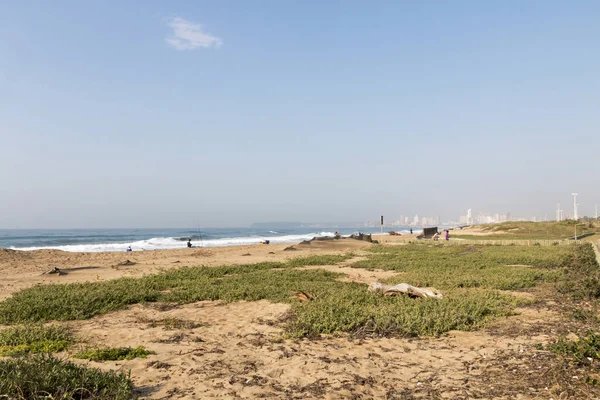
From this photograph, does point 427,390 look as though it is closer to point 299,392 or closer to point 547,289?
point 299,392

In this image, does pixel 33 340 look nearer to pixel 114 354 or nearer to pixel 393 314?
pixel 114 354

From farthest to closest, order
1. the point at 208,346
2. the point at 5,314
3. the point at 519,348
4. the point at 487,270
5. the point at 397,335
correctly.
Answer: the point at 487,270
the point at 5,314
the point at 397,335
the point at 208,346
the point at 519,348

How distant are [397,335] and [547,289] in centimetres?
746

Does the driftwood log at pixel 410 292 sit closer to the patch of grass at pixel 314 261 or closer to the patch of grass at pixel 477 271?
the patch of grass at pixel 477 271

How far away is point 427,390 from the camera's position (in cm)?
527

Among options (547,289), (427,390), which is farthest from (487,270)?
(427,390)

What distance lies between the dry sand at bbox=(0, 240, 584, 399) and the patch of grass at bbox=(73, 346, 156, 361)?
18cm

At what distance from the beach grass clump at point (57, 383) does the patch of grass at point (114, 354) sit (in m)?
1.32

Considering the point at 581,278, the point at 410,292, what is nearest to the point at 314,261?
the point at 410,292

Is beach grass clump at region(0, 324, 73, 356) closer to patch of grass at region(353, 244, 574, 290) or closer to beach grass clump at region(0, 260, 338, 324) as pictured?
beach grass clump at region(0, 260, 338, 324)

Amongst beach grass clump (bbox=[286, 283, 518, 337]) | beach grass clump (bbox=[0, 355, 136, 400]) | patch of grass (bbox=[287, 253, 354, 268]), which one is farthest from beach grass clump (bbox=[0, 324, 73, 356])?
patch of grass (bbox=[287, 253, 354, 268])

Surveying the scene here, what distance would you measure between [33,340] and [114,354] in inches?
74.6

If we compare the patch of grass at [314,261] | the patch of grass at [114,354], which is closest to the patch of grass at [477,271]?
the patch of grass at [314,261]

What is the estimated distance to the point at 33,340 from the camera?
724 centimetres
